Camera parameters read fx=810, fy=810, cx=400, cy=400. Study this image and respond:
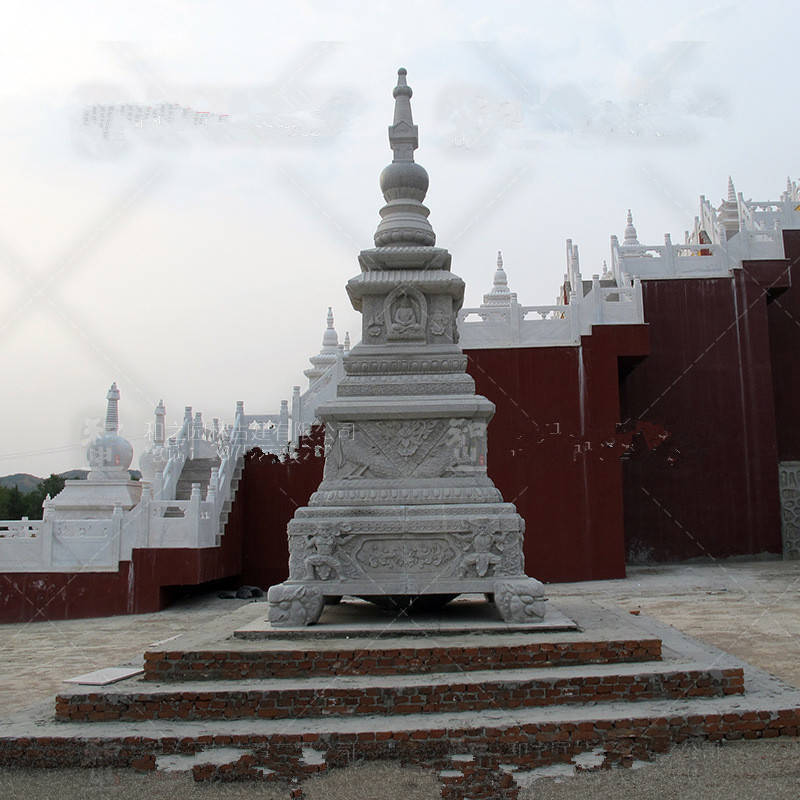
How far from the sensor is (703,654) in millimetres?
6035

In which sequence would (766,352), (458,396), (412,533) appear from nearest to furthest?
(412,533)
(458,396)
(766,352)

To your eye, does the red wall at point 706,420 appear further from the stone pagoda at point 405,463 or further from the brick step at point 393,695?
the brick step at point 393,695

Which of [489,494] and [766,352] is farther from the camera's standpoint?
[766,352]

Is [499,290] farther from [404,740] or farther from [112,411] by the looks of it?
[404,740]

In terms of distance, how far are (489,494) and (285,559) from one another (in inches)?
404

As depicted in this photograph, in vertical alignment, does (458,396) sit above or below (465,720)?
above

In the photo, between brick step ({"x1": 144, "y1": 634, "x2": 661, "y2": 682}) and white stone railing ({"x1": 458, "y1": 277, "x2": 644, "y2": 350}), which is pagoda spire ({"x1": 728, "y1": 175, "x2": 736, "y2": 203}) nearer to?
white stone railing ({"x1": 458, "y1": 277, "x2": 644, "y2": 350})

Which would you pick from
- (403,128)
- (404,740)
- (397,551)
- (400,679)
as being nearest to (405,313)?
(403,128)

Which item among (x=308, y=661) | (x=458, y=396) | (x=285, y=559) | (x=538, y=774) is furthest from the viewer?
(x=285, y=559)

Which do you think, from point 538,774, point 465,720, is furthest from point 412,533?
point 538,774

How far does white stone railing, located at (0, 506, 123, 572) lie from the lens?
13.7m

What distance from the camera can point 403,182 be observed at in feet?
28.0

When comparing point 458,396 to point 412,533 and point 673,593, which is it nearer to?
point 412,533

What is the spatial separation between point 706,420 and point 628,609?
7.91 m
